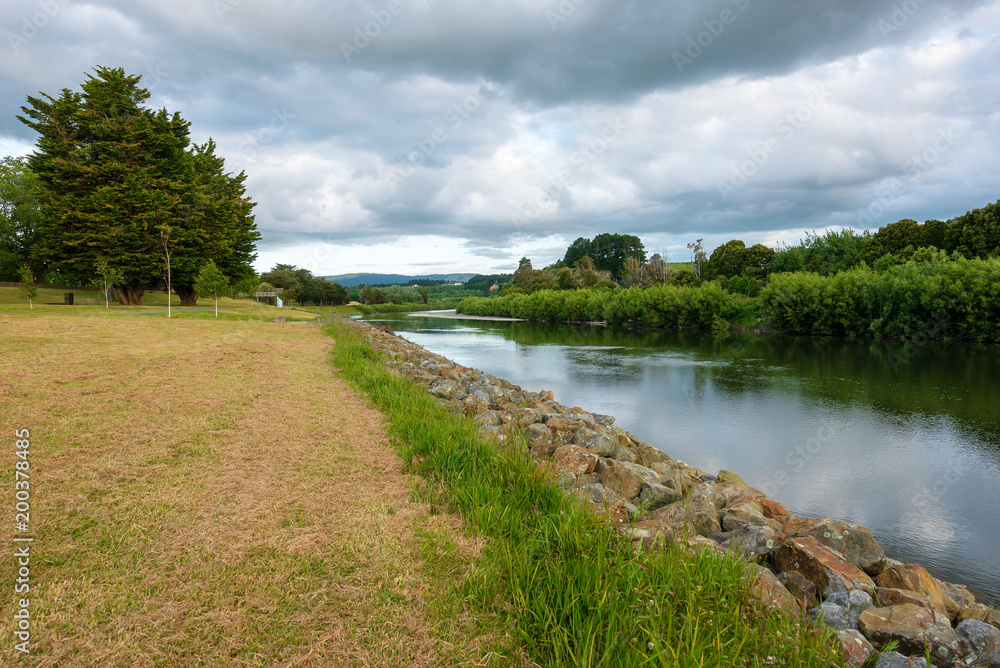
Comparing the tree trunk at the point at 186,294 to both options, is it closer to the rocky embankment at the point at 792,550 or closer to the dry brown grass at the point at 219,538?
the dry brown grass at the point at 219,538

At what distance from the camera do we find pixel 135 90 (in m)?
30.9

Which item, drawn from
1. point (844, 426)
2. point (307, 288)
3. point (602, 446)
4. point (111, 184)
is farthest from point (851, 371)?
point (307, 288)

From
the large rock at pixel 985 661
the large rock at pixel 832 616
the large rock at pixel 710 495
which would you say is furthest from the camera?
the large rock at pixel 710 495

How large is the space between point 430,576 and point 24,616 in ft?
6.84

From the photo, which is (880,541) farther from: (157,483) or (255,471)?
(157,483)

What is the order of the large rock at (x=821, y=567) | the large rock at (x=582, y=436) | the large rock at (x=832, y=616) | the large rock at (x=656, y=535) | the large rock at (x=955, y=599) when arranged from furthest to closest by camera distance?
1. the large rock at (x=582, y=436)
2. the large rock at (x=955, y=599)
3. the large rock at (x=821, y=567)
4. the large rock at (x=656, y=535)
5. the large rock at (x=832, y=616)

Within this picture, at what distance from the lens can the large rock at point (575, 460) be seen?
5.74 meters

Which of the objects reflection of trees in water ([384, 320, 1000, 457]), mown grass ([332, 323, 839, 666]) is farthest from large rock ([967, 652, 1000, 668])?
reflection of trees in water ([384, 320, 1000, 457])

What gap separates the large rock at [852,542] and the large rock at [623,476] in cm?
157

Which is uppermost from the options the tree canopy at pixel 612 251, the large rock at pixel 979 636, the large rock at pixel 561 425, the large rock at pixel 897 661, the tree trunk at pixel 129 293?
the tree canopy at pixel 612 251

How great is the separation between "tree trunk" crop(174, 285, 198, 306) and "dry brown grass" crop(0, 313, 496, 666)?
33.7m

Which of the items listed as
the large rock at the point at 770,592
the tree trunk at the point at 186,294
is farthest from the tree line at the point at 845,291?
the tree trunk at the point at 186,294

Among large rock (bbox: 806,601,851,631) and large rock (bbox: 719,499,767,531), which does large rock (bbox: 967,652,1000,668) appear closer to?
large rock (bbox: 806,601,851,631)

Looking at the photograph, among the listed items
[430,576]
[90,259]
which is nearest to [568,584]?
[430,576]
